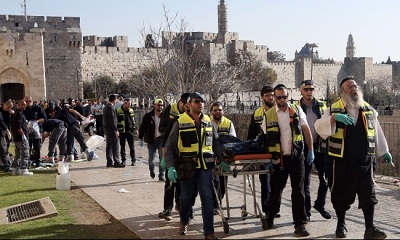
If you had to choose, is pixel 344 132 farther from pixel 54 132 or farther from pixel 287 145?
pixel 54 132

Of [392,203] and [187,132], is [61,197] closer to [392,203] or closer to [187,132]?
[187,132]

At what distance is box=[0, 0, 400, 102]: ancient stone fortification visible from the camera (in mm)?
31641

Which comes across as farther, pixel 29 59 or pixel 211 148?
pixel 29 59

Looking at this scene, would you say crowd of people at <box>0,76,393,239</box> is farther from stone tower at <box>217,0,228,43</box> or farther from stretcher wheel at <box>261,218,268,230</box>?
stone tower at <box>217,0,228,43</box>

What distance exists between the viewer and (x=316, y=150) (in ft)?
23.4

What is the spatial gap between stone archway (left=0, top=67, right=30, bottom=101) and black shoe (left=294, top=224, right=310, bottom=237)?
2812cm

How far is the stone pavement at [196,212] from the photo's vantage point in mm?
6363

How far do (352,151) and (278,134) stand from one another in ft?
2.73

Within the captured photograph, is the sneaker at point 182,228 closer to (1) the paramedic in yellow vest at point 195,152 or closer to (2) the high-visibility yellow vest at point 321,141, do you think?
(1) the paramedic in yellow vest at point 195,152

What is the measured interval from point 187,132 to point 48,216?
266cm

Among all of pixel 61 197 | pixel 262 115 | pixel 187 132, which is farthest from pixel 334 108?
pixel 61 197

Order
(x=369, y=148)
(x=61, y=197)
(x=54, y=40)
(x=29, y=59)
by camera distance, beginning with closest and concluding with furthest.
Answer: (x=369, y=148), (x=61, y=197), (x=29, y=59), (x=54, y=40)

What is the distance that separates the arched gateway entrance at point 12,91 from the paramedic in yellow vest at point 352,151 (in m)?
29.4

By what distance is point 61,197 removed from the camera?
905 cm
